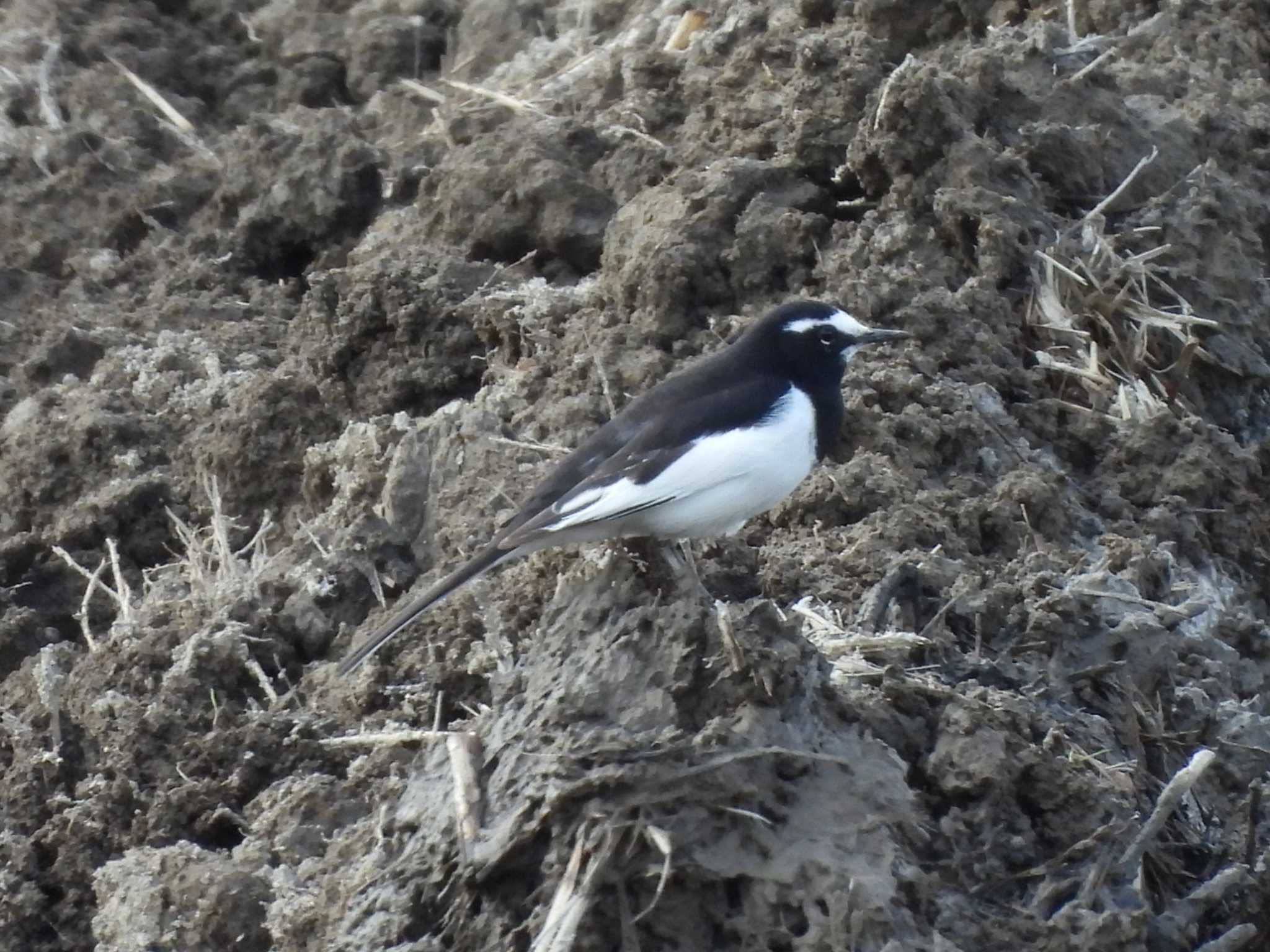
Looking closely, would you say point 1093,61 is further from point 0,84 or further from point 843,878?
point 0,84

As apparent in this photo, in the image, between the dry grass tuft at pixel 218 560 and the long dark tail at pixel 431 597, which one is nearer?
the long dark tail at pixel 431 597

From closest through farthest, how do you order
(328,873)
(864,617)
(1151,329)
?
1. (328,873)
2. (864,617)
3. (1151,329)

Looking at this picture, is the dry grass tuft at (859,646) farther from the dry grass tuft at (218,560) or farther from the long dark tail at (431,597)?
the dry grass tuft at (218,560)

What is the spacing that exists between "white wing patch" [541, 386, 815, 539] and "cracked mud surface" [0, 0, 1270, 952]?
17 centimetres

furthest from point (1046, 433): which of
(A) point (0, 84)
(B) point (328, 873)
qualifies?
(A) point (0, 84)

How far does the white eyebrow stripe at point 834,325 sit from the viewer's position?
5469 mm

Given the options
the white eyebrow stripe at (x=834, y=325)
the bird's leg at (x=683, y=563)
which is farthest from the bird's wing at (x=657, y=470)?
the white eyebrow stripe at (x=834, y=325)

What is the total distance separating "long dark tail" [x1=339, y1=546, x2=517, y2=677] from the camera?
482 cm

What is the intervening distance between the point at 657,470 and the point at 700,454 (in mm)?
137

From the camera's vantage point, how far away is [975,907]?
13.0ft

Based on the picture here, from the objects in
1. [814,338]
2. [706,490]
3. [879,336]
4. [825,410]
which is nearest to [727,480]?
[706,490]

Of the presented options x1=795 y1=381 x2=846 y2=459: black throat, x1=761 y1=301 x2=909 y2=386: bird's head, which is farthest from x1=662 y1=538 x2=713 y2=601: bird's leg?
x1=761 y1=301 x2=909 y2=386: bird's head

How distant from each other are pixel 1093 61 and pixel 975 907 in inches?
167

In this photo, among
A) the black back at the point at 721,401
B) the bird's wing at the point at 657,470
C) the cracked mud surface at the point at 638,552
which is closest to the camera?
the cracked mud surface at the point at 638,552
